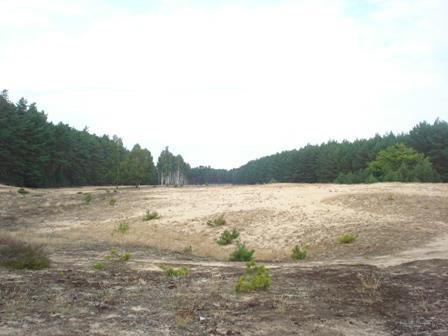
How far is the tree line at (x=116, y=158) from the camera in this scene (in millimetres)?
63594

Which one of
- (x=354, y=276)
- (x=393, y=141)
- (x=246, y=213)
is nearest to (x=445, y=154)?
(x=393, y=141)

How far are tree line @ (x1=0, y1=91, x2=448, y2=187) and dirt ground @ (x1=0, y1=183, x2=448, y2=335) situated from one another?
34.8m

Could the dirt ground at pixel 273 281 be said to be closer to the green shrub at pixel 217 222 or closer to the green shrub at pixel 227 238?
the green shrub at pixel 217 222

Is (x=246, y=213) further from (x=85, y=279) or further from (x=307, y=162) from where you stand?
(x=307, y=162)

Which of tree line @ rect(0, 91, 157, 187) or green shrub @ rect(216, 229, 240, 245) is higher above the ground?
tree line @ rect(0, 91, 157, 187)

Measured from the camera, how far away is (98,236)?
2467cm

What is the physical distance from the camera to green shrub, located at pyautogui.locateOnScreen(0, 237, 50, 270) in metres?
12.1

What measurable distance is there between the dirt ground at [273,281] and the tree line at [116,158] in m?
34.8

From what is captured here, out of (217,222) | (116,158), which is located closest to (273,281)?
(217,222)

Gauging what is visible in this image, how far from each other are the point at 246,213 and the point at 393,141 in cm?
6960

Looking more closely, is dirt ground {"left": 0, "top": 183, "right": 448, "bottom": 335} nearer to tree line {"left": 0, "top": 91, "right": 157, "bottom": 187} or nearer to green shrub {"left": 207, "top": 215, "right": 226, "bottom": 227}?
green shrub {"left": 207, "top": 215, "right": 226, "bottom": 227}

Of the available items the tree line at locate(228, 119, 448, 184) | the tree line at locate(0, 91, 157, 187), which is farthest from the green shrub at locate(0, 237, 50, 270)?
the tree line at locate(0, 91, 157, 187)

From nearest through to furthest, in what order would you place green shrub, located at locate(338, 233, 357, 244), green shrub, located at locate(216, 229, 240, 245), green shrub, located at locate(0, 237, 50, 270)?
green shrub, located at locate(0, 237, 50, 270) < green shrub, located at locate(338, 233, 357, 244) < green shrub, located at locate(216, 229, 240, 245)

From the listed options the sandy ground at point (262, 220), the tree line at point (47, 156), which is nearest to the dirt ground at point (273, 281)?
the sandy ground at point (262, 220)
